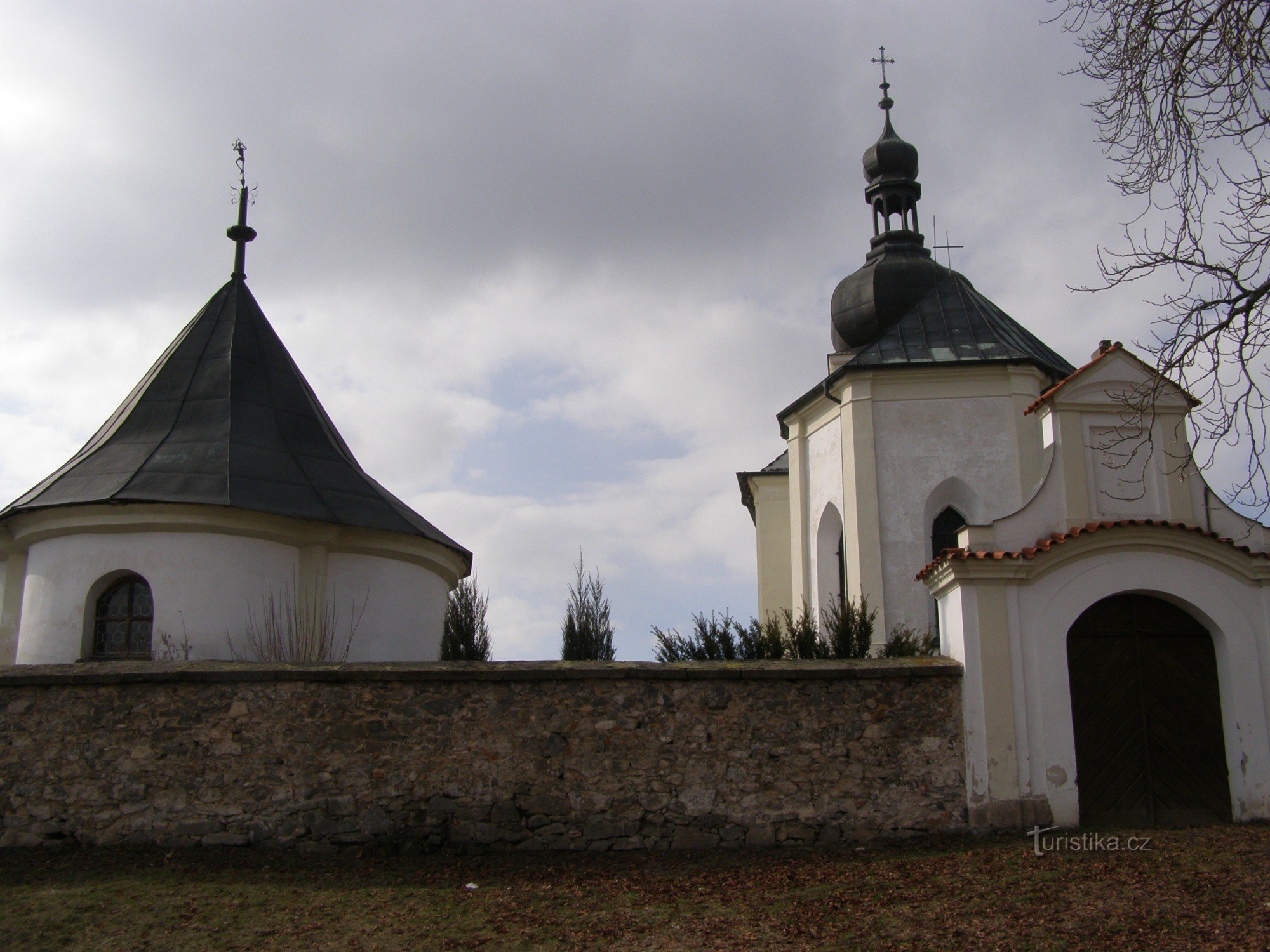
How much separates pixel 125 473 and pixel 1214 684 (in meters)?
12.9

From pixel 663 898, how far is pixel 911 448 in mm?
10165

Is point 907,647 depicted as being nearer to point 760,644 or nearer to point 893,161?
point 760,644

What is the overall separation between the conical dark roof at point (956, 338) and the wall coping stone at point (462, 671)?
27.0 ft

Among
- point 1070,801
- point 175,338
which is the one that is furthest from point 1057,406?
point 175,338

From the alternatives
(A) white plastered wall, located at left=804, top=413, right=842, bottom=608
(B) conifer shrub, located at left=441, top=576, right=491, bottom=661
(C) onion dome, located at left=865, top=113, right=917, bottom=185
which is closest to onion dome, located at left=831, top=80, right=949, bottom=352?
(C) onion dome, located at left=865, top=113, right=917, bottom=185

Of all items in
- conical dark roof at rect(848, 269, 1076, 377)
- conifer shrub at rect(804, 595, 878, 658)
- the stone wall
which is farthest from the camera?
conical dark roof at rect(848, 269, 1076, 377)

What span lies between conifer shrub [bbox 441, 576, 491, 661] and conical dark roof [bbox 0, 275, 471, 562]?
84cm

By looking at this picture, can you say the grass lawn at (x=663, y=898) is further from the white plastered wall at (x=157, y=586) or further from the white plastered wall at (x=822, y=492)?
the white plastered wall at (x=822, y=492)

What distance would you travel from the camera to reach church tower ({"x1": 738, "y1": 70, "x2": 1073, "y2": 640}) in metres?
17.3

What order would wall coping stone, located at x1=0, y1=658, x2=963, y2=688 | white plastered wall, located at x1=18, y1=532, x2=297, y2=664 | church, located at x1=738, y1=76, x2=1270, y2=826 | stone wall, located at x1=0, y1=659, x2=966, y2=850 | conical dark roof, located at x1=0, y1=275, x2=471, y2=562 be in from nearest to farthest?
1. stone wall, located at x1=0, y1=659, x2=966, y2=850
2. wall coping stone, located at x1=0, y1=658, x2=963, y2=688
3. church, located at x1=738, y1=76, x2=1270, y2=826
4. white plastered wall, located at x1=18, y1=532, x2=297, y2=664
5. conical dark roof, located at x1=0, y1=275, x2=471, y2=562

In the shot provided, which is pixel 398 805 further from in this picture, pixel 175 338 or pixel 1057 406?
pixel 175 338

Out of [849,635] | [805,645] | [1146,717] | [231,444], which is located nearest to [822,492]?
[849,635]

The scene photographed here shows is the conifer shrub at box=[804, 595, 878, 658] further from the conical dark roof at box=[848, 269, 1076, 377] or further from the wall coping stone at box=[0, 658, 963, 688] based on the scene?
the conical dark roof at box=[848, 269, 1076, 377]

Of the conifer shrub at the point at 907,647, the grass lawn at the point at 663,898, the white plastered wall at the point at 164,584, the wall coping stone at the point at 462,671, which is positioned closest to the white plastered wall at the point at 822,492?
the conifer shrub at the point at 907,647
